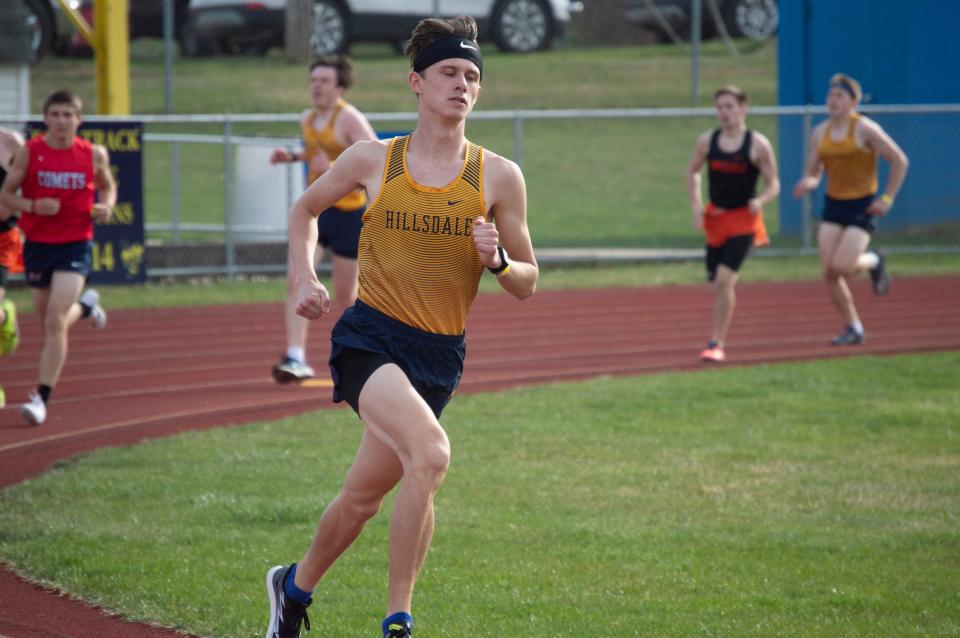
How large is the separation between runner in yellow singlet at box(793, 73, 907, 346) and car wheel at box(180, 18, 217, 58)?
1659 centimetres

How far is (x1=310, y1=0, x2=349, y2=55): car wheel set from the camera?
25.9 metres

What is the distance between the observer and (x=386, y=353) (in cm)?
497

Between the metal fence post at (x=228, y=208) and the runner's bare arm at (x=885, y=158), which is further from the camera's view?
the metal fence post at (x=228, y=208)

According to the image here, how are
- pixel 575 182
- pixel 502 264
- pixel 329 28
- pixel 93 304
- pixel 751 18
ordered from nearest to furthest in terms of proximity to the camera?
1. pixel 502 264
2. pixel 93 304
3. pixel 329 28
4. pixel 575 182
5. pixel 751 18

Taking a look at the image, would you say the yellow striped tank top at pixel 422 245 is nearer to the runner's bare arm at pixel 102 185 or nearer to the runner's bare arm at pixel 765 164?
the runner's bare arm at pixel 102 185

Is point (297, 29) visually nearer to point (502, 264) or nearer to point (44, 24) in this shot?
point (44, 24)

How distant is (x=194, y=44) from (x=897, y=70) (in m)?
13.0

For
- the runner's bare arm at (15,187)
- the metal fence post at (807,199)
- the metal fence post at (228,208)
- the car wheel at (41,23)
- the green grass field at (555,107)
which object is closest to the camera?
the runner's bare arm at (15,187)

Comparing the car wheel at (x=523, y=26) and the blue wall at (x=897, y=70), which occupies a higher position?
the car wheel at (x=523, y=26)

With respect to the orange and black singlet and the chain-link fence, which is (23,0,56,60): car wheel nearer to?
the chain-link fence

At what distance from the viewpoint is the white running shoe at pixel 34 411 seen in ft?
30.7

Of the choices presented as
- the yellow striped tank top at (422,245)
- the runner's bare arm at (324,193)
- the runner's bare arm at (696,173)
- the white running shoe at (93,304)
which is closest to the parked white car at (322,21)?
the runner's bare arm at (696,173)

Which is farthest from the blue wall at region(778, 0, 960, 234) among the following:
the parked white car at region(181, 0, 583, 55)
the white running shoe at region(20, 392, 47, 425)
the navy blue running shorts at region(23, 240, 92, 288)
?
the white running shoe at region(20, 392, 47, 425)

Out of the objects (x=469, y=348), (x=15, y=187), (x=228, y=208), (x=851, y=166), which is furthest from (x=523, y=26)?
(x=15, y=187)
